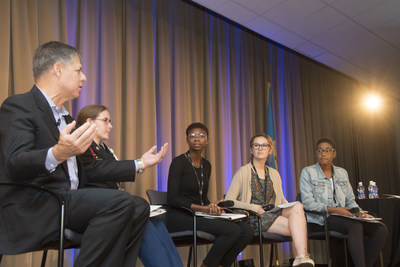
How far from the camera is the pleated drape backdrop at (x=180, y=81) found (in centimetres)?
328

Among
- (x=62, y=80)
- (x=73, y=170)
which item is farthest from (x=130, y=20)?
(x=73, y=170)

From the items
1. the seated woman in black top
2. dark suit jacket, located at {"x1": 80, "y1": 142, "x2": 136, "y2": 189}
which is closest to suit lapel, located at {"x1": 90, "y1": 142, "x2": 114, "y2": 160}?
dark suit jacket, located at {"x1": 80, "y1": 142, "x2": 136, "y2": 189}

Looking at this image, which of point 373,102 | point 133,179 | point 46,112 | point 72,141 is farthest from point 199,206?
point 373,102

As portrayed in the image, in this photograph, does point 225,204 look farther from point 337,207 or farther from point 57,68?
point 57,68

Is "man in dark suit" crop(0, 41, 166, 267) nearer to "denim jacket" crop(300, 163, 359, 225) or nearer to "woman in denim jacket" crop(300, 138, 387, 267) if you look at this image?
"woman in denim jacket" crop(300, 138, 387, 267)

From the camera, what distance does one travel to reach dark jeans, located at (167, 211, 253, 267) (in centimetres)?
Result: 284

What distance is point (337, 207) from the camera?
372cm

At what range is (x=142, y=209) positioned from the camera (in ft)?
6.15

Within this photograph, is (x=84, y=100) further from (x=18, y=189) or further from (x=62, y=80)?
(x=18, y=189)

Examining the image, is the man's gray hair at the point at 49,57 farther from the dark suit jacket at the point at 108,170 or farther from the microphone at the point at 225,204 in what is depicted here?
the microphone at the point at 225,204

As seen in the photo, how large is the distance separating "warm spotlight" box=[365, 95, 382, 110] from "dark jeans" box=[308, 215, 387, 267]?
490 centimetres

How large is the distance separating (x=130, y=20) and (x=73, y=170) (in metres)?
2.49

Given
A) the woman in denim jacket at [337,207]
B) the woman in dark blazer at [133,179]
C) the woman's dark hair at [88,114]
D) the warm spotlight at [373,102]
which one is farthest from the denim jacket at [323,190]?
the warm spotlight at [373,102]

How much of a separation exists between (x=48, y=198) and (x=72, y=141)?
0.38m
